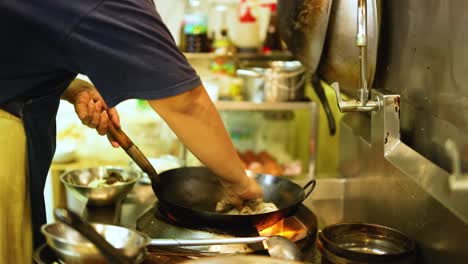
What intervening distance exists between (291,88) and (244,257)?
1901mm

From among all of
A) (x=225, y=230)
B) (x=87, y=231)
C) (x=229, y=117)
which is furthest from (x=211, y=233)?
(x=229, y=117)

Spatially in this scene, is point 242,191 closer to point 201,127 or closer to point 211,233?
point 211,233

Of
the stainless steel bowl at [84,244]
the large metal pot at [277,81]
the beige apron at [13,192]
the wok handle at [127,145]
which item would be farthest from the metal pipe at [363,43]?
the large metal pot at [277,81]

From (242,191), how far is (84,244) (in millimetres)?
460

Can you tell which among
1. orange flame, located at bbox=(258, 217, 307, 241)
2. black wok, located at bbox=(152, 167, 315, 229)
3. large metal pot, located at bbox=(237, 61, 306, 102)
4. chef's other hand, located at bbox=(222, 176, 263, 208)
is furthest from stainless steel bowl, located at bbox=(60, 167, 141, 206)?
large metal pot, located at bbox=(237, 61, 306, 102)

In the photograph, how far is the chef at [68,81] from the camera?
A: 3.43 feet

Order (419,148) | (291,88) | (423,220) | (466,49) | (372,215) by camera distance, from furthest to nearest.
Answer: (291,88)
(372,215)
(419,148)
(423,220)
(466,49)

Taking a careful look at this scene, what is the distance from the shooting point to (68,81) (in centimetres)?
136

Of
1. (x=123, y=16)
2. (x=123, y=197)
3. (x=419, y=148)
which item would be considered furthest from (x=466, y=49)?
(x=123, y=197)

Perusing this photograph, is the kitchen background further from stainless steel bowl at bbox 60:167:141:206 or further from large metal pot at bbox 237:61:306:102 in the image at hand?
stainless steel bowl at bbox 60:167:141:206

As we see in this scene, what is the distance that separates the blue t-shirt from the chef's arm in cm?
3

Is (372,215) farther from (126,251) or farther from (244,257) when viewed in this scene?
(126,251)

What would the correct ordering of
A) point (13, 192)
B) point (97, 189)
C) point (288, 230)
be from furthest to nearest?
1. point (97, 189)
2. point (288, 230)
3. point (13, 192)

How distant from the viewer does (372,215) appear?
1.68 metres
